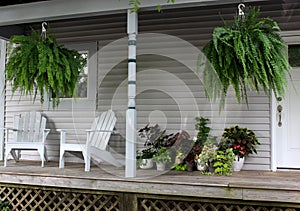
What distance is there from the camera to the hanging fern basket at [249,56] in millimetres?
2967

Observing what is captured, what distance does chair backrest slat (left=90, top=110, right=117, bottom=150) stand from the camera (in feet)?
15.3

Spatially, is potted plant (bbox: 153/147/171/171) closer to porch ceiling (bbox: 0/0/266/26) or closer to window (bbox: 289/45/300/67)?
porch ceiling (bbox: 0/0/266/26)

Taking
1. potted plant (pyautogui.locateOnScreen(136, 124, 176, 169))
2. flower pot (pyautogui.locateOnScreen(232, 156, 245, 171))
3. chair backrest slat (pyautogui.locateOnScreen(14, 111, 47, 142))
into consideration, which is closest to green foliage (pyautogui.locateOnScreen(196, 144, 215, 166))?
flower pot (pyautogui.locateOnScreen(232, 156, 245, 171))

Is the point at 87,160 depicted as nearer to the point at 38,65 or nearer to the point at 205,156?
the point at 38,65

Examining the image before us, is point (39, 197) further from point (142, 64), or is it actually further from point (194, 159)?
point (142, 64)

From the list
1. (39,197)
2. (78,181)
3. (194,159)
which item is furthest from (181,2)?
(39,197)

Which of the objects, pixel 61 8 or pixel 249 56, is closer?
pixel 249 56

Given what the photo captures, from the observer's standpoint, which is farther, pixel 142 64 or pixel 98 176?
pixel 142 64

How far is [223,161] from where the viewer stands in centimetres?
403

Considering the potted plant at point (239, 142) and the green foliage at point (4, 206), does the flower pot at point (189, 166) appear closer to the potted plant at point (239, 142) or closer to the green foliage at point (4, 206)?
the potted plant at point (239, 142)

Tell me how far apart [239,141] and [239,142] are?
13 millimetres

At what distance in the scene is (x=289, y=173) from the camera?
419 centimetres

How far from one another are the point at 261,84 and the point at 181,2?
1.23 m

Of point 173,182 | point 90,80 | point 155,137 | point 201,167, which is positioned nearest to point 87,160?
point 155,137
